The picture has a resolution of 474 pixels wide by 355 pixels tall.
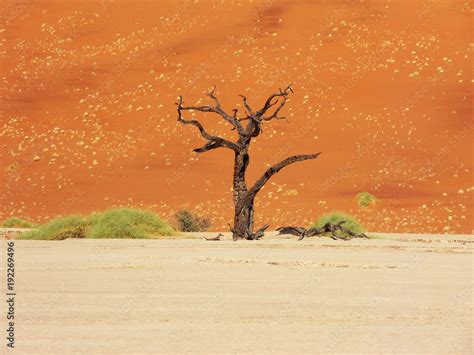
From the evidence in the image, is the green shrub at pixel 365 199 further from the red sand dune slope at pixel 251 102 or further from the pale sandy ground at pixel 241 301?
the pale sandy ground at pixel 241 301

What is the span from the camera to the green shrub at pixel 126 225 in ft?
85.8

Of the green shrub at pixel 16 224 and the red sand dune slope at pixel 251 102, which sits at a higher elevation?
the red sand dune slope at pixel 251 102

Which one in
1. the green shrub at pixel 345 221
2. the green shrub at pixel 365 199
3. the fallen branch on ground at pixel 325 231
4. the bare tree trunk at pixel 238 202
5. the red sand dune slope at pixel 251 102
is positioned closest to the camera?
the bare tree trunk at pixel 238 202

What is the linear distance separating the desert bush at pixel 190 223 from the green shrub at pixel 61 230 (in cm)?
666

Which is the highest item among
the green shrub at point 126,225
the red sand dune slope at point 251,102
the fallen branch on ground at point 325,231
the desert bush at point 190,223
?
the red sand dune slope at point 251,102

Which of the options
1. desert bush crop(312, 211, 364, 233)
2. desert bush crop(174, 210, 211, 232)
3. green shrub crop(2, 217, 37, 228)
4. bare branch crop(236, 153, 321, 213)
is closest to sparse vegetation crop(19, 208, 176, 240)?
bare branch crop(236, 153, 321, 213)

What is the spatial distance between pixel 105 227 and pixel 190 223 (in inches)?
303

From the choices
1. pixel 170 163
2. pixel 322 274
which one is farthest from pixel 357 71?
pixel 322 274

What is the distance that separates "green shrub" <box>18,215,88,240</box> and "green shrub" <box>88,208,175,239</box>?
1.09 ft

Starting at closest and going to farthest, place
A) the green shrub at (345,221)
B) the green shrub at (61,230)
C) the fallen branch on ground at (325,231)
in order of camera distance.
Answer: the green shrub at (61,230), the fallen branch on ground at (325,231), the green shrub at (345,221)

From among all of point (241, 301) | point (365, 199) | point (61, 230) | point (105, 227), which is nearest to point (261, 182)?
point (105, 227)

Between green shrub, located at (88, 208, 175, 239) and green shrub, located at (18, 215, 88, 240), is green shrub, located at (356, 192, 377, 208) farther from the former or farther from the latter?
green shrub, located at (18, 215, 88, 240)

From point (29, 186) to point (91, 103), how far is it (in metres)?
8.43

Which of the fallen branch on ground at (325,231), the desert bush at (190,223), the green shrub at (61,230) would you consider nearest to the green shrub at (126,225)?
the green shrub at (61,230)
